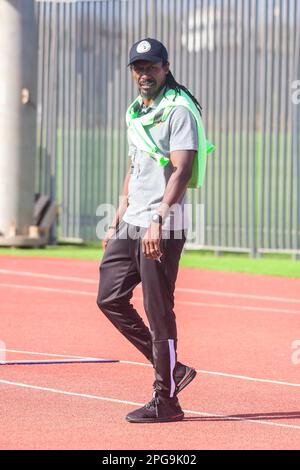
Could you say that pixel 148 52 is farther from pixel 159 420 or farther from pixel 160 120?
pixel 159 420

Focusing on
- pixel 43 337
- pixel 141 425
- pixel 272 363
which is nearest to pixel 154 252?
pixel 141 425

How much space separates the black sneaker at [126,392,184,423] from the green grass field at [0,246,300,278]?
11.3 meters

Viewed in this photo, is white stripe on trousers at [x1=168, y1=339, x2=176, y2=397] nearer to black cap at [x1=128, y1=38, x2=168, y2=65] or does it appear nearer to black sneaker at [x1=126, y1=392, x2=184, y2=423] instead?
black sneaker at [x1=126, y1=392, x2=184, y2=423]

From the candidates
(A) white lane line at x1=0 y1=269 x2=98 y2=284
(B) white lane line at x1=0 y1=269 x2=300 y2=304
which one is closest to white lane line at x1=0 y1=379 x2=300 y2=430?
(B) white lane line at x1=0 y1=269 x2=300 y2=304

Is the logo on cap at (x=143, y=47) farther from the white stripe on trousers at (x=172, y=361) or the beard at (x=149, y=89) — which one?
the white stripe on trousers at (x=172, y=361)

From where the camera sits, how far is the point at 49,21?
85.5 feet

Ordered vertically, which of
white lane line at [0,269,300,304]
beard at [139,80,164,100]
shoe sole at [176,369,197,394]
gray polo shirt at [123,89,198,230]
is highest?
beard at [139,80,164,100]

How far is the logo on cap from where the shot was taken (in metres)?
8.11

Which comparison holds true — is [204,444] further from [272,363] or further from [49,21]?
[49,21]

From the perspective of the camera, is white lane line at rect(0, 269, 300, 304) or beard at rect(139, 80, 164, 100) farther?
white lane line at rect(0, 269, 300, 304)

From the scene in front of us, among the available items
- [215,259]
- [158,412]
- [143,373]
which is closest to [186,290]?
[215,259]

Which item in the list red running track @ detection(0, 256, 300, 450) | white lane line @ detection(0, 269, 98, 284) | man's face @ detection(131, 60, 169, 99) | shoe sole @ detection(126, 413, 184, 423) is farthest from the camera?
white lane line @ detection(0, 269, 98, 284)

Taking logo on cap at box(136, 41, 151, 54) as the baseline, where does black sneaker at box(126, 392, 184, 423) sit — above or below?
below

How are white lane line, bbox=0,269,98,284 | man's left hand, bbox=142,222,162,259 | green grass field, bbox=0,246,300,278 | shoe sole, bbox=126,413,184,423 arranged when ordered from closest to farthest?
man's left hand, bbox=142,222,162,259 → shoe sole, bbox=126,413,184,423 → white lane line, bbox=0,269,98,284 → green grass field, bbox=0,246,300,278
